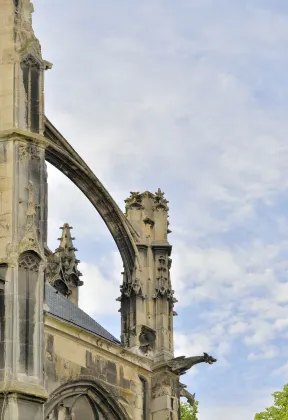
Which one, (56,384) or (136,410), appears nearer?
(56,384)

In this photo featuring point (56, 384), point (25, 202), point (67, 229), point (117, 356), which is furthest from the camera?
point (67, 229)

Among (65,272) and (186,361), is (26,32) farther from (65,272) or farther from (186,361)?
(65,272)

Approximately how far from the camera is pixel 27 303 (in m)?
19.3

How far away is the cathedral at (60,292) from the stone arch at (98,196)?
20mm

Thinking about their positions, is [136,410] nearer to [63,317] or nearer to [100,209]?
[63,317]

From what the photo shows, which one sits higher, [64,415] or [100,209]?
[100,209]

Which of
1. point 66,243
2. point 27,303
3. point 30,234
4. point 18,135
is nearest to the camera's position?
point 27,303

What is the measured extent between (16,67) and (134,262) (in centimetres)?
579

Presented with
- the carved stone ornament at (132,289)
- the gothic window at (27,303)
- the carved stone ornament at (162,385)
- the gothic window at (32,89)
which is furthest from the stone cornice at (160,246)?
the gothic window at (27,303)

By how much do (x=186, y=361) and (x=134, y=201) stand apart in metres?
3.51

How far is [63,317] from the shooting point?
23.4 metres

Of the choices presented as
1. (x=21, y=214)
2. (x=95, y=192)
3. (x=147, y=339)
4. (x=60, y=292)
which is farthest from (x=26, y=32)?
(x=60, y=292)

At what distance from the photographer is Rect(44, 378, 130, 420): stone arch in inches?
877

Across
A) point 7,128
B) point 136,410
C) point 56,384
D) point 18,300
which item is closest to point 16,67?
point 7,128
